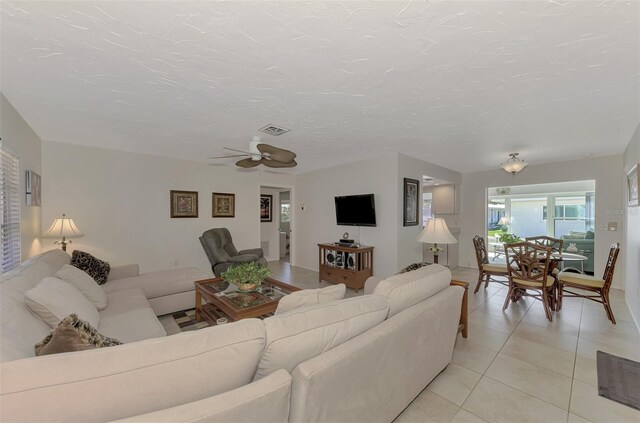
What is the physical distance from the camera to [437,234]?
288cm

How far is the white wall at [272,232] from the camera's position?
277 inches

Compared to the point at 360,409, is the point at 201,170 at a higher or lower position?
higher

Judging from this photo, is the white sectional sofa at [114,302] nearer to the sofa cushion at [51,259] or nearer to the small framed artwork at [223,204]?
the sofa cushion at [51,259]

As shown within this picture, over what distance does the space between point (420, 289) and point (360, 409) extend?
0.82 m

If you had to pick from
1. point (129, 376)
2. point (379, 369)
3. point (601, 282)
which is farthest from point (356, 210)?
point (129, 376)

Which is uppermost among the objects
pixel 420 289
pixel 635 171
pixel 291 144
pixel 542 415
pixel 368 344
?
pixel 291 144

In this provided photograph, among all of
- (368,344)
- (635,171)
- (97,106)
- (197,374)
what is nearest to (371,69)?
(368,344)

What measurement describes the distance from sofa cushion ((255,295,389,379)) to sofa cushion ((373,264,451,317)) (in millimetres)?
208

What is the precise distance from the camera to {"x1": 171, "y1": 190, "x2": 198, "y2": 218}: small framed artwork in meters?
4.70

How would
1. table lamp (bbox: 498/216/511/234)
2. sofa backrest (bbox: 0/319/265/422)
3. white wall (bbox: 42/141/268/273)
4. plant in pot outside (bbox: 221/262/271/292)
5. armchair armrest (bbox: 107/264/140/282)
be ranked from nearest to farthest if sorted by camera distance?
sofa backrest (bbox: 0/319/265/422)
plant in pot outside (bbox: 221/262/271/292)
armchair armrest (bbox: 107/264/140/282)
white wall (bbox: 42/141/268/273)
table lamp (bbox: 498/216/511/234)

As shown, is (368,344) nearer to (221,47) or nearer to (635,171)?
A: (221,47)

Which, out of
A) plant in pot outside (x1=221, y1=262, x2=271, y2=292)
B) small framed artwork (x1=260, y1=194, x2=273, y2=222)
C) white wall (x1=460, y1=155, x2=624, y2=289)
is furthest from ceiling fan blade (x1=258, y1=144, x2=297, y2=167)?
white wall (x1=460, y1=155, x2=624, y2=289)

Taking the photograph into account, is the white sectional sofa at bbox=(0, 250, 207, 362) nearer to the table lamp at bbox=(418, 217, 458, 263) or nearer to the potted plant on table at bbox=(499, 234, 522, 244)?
the table lamp at bbox=(418, 217, 458, 263)

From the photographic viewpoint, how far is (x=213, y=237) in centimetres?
445
